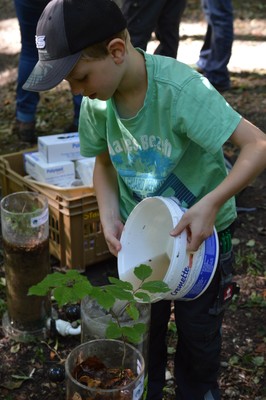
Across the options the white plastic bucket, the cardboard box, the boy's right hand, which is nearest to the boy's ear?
the white plastic bucket

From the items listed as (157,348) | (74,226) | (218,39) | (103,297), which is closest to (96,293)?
(103,297)

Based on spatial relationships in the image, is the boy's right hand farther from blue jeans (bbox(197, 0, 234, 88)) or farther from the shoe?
blue jeans (bbox(197, 0, 234, 88))

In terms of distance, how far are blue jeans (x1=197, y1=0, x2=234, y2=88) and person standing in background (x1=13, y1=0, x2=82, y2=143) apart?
159 cm

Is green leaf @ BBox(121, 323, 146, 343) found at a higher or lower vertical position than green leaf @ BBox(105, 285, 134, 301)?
lower

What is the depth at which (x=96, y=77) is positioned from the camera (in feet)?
5.70

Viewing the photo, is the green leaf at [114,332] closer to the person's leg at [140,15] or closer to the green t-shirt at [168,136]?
the green t-shirt at [168,136]

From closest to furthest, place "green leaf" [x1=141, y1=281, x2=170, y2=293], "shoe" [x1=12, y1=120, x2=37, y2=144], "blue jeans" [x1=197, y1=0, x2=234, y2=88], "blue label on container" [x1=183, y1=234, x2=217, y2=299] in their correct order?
"green leaf" [x1=141, y1=281, x2=170, y2=293] → "blue label on container" [x1=183, y1=234, x2=217, y2=299] → "shoe" [x1=12, y1=120, x2=37, y2=144] → "blue jeans" [x1=197, y1=0, x2=234, y2=88]

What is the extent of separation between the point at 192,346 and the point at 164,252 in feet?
1.09

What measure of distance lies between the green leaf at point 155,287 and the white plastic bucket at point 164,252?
0.43 ft

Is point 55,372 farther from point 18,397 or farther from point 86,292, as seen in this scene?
point 86,292

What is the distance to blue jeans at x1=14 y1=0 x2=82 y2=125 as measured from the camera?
13.2 feet

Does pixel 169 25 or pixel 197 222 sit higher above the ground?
pixel 197 222

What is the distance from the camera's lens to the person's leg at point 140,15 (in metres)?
4.11

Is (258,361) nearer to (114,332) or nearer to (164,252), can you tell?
(164,252)
